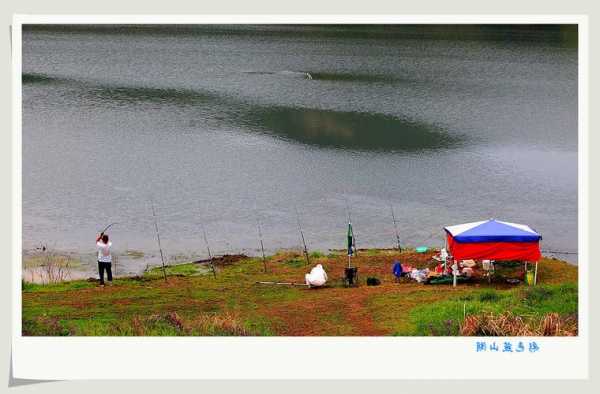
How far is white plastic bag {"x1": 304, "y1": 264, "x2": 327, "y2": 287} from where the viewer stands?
1959cm

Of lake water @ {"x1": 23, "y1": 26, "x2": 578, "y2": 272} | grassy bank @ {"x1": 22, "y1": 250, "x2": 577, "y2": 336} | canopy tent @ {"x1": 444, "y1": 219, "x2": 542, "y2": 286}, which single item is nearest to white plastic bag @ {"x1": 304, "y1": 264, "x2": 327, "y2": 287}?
grassy bank @ {"x1": 22, "y1": 250, "x2": 577, "y2": 336}

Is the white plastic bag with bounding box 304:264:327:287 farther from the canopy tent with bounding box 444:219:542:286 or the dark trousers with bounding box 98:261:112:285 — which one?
the dark trousers with bounding box 98:261:112:285

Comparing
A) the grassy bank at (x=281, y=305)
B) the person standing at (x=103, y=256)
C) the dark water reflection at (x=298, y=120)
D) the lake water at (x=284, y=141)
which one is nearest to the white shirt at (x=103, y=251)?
the person standing at (x=103, y=256)

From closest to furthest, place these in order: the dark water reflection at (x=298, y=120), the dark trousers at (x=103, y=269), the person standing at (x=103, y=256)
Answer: the person standing at (x=103, y=256)
the dark trousers at (x=103, y=269)
the dark water reflection at (x=298, y=120)

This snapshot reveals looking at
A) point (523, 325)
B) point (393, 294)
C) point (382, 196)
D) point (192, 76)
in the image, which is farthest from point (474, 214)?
point (192, 76)

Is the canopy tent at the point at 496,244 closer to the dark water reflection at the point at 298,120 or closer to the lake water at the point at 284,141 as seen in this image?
the lake water at the point at 284,141

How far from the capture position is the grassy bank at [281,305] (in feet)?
54.6

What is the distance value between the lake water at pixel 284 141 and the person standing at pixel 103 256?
86.3 inches

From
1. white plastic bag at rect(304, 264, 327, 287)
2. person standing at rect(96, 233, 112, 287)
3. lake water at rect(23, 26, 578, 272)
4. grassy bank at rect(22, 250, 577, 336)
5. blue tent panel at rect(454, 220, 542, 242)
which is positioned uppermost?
lake water at rect(23, 26, 578, 272)

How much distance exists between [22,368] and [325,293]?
5.92 m

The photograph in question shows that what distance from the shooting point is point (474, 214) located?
25547 millimetres

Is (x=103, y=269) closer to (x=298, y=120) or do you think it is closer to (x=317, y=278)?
(x=317, y=278)

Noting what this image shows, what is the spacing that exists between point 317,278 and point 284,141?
1189cm

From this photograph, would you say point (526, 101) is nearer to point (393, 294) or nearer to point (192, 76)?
point (192, 76)
